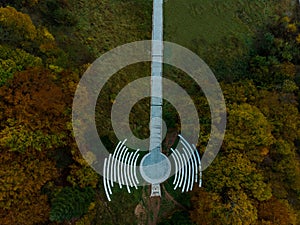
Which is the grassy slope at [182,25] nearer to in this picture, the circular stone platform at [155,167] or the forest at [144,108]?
the forest at [144,108]

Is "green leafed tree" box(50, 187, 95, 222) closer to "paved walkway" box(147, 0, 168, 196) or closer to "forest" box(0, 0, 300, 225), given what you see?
"forest" box(0, 0, 300, 225)

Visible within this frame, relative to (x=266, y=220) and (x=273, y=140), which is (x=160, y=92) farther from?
(x=266, y=220)

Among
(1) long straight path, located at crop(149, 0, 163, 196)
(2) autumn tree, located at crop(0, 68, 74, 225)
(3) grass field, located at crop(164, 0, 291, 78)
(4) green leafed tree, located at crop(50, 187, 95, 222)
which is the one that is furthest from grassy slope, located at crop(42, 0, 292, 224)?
(4) green leafed tree, located at crop(50, 187, 95, 222)

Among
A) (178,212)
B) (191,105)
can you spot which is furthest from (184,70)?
(178,212)

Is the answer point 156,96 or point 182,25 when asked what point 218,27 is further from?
point 156,96

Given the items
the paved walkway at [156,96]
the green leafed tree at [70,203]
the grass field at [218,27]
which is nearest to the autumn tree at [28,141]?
the green leafed tree at [70,203]
